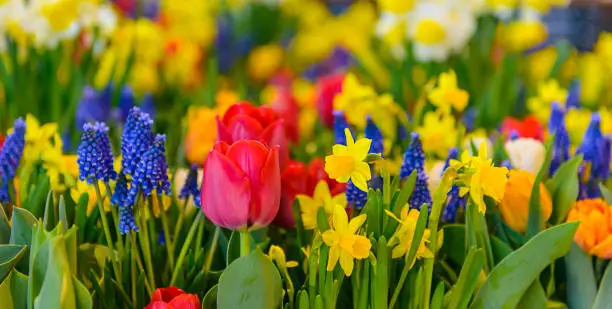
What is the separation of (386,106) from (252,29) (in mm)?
1174

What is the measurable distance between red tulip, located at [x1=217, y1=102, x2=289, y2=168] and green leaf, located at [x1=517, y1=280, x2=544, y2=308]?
0.24 m

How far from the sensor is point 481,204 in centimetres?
56

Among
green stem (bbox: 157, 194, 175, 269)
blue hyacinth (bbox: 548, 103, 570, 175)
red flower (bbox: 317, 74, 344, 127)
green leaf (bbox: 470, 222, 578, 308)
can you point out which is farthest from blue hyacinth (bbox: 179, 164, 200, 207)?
red flower (bbox: 317, 74, 344, 127)

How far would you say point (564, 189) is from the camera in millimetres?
687

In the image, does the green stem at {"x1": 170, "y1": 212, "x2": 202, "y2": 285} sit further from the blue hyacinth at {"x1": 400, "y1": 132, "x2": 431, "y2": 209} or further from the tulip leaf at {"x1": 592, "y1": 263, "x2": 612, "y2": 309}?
the tulip leaf at {"x1": 592, "y1": 263, "x2": 612, "y2": 309}

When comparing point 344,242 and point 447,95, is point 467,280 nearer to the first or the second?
point 344,242

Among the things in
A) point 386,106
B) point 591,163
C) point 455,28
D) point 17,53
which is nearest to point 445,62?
point 455,28

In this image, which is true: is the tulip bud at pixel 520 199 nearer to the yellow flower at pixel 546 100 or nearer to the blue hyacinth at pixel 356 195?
the blue hyacinth at pixel 356 195

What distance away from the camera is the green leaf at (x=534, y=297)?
1.95 feet

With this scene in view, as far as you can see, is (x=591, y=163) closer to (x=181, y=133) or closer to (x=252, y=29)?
(x=181, y=133)

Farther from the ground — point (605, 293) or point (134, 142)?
point (134, 142)

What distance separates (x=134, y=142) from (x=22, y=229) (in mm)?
117

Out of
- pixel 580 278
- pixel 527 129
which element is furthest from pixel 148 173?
pixel 527 129

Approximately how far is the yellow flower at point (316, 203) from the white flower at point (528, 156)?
0.76ft
